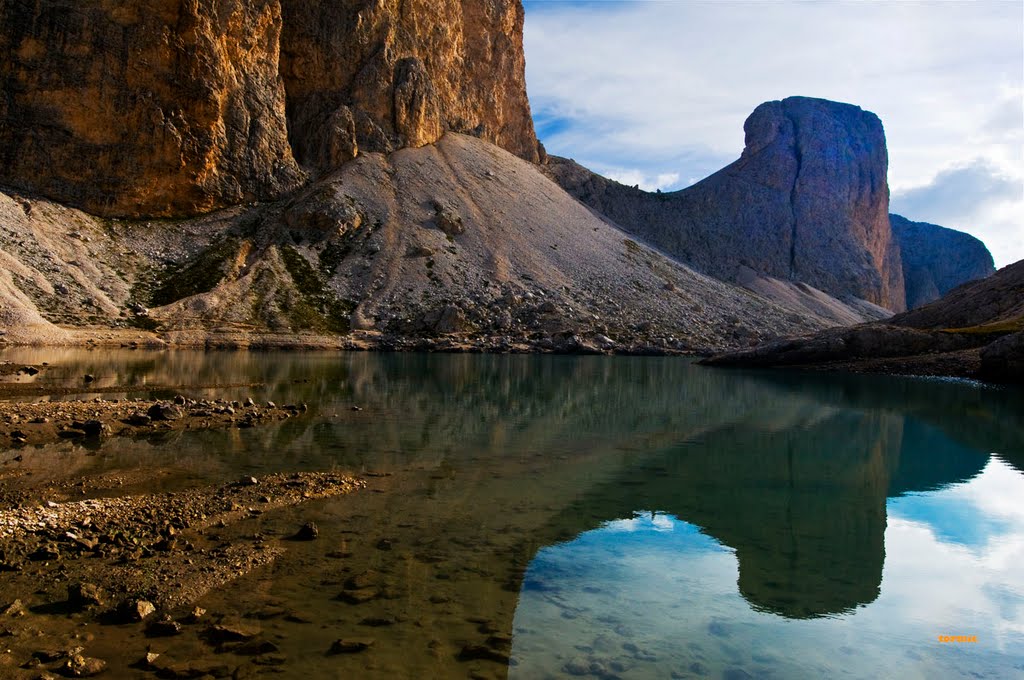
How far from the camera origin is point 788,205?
506 ft

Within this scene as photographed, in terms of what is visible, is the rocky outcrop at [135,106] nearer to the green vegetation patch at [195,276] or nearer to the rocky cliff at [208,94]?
the rocky cliff at [208,94]

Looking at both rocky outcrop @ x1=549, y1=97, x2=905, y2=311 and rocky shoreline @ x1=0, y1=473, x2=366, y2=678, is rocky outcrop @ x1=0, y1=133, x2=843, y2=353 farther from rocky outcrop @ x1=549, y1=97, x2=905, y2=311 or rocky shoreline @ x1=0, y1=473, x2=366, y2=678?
rocky shoreline @ x1=0, y1=473, x2=366, y2=678

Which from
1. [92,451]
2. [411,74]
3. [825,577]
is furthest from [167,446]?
[411,74]

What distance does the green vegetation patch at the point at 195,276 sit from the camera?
73.6 meters

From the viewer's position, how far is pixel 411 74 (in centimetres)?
10731

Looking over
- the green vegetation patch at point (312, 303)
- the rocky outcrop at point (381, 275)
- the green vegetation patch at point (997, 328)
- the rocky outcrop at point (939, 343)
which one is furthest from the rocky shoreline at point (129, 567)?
the green vegetation patch at point (312, 303)

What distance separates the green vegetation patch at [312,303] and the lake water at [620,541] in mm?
44344

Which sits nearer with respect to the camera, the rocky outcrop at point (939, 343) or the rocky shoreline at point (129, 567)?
the rocky shoreline at point (129, 567)

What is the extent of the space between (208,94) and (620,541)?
91.4 m

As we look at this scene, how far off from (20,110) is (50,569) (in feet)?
294

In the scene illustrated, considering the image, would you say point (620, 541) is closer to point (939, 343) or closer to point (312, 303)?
point (939, 343)

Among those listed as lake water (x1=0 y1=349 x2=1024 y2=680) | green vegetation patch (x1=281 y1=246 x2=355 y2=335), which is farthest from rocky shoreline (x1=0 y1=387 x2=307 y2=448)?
green vegetation patch (x1=281 y1=246 x2=355 y2=335)

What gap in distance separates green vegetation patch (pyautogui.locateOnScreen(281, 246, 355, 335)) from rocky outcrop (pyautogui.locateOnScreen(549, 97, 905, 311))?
218 feet

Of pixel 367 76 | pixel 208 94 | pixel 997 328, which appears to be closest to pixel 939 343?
pixel 997 328
